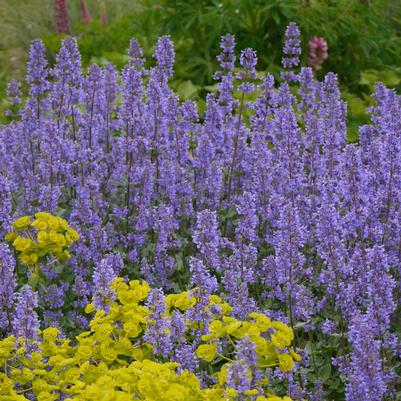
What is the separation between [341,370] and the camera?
359cm


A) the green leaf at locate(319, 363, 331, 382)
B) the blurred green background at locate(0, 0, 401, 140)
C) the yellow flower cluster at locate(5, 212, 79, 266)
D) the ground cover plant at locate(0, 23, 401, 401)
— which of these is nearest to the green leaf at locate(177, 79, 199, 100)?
the blurred green background at locate(0, 0, 401, 140)

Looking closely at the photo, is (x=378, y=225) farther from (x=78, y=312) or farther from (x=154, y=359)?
(x=78, y=312)

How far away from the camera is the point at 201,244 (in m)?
3.85

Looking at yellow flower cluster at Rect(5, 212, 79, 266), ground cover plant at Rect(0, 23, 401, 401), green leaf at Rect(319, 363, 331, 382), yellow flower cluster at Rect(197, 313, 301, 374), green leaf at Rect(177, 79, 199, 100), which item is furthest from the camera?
green leaf at Rect(177, 79, 199, 100)

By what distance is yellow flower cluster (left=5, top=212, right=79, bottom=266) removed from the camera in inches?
159

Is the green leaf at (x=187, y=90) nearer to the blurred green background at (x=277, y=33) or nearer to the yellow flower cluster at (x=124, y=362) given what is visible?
the blurred green background at (x=277, y=33)

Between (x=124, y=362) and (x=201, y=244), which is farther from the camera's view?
(x=201, y=244)

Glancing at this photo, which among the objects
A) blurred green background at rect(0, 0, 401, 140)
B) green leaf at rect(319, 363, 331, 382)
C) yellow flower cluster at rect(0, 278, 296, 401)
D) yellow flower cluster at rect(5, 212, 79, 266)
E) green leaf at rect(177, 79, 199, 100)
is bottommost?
green leaf at rect(319, 363, 331, 382)

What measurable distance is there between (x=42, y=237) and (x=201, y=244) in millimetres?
776

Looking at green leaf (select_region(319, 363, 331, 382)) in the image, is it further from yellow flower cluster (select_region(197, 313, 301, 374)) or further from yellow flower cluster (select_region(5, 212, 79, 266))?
yellow flower cluster (select_region(5, 212, 79, 266))

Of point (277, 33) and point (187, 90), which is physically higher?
point (277, 33)

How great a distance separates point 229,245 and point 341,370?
1.04 m

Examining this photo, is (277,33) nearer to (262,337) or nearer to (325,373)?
(325,373)

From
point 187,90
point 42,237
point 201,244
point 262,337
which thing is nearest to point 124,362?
point 262,337
